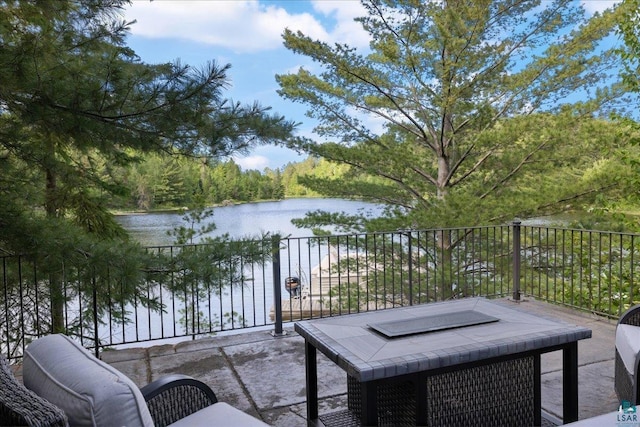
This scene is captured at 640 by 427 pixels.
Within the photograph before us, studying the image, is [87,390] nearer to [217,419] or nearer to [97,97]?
[217,419]

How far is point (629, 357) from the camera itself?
2.33 m

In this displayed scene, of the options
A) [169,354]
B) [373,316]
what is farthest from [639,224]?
[169,354]

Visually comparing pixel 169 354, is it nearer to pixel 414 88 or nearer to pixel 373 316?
pixel 373 316

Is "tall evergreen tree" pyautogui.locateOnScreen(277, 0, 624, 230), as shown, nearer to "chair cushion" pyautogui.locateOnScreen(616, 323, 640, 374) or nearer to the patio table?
"chair cushion" pyautogui.locateOnScreen(616, 323, 640, 374)

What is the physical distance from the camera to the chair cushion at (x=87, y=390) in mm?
1132

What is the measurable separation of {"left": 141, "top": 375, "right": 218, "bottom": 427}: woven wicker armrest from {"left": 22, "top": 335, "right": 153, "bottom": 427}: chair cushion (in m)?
0.43

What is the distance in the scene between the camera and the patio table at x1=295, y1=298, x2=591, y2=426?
6.25 feet

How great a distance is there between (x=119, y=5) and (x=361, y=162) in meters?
6.82

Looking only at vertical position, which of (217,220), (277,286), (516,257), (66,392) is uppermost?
(217,220)

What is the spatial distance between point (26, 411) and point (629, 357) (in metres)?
2.57

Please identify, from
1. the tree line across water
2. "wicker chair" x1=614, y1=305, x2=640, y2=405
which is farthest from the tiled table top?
the tree line across water

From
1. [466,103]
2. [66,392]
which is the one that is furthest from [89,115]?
[466,103]

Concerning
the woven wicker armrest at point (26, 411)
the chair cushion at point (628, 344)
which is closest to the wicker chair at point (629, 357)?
the chair cushion at point (628, 344)

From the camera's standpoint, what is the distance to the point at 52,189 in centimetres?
567
